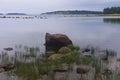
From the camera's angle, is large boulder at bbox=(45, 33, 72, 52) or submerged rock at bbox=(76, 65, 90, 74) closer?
submerged rock at bbox=(76, 65, 90, 74)

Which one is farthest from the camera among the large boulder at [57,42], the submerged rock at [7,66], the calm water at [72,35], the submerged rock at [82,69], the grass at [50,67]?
the calm water at [72,35]

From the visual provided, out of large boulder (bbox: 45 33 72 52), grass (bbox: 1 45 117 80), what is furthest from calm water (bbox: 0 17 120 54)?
grass (bbox: 1 45 117 80)

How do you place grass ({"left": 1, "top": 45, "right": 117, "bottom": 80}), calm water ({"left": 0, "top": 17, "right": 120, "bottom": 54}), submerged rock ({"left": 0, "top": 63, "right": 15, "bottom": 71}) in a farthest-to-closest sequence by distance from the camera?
calm water ({"left": 0, "top": 17, "right": 120, "bottom": 54})
submerged rock ({"left": 0, "top": 63, "right": 15, "bottom": 71})
grass ({"left": 1, "top": 45, "right": 117, "bottom": 80})

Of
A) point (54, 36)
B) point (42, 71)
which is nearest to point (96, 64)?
point (42, 71)

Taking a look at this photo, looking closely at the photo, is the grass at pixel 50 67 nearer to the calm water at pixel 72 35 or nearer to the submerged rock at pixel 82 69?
the submerged rock at pixel 82 69

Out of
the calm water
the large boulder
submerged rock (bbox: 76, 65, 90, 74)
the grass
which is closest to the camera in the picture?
the grass

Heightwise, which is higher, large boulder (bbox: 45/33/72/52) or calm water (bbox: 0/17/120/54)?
large boulder (bbox: 45/33/72/52)

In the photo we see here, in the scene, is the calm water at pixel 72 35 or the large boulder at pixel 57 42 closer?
the large boulder at pixel 57 42

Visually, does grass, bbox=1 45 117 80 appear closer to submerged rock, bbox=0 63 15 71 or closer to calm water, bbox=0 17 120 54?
submerged rock, bbox=0 63 15 71

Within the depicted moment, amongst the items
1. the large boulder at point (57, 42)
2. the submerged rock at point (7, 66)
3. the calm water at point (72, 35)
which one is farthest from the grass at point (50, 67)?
the calm water at point (72, 35)

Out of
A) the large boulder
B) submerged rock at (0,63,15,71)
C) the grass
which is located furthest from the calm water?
submerged rock at (0,63,15,71)

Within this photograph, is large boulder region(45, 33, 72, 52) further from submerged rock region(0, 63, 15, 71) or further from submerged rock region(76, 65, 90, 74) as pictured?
submerged rock region(76, 65, 90, 74)

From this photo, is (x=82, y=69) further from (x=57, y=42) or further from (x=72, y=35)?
(x=72, y=35)

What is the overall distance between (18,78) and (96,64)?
620 centimetres
